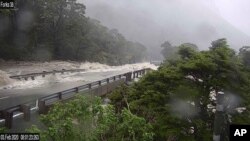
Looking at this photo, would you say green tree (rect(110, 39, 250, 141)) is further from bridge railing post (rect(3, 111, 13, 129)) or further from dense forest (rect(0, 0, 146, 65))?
dense forest (rect(0, 0, 146, 65))

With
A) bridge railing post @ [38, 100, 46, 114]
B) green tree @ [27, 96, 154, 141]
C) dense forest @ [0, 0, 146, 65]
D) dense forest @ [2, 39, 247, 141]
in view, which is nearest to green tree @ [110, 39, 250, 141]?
dense forest @ [2, 39, 247, 141]

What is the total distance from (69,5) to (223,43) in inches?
2329

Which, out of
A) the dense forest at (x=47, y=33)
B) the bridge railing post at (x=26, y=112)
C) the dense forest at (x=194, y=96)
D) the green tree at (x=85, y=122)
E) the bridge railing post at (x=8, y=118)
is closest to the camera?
the green tree at (x=85, y=122)

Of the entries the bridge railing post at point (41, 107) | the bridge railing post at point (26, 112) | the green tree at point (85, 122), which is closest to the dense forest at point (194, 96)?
the green tree at point (85, 122)

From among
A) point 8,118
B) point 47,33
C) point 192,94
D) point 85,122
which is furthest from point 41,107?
point 47,33

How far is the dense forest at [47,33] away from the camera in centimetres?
6059

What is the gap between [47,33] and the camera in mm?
71250

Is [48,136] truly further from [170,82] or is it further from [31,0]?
[31,0]

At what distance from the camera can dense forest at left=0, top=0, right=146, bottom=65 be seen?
60.6 meters

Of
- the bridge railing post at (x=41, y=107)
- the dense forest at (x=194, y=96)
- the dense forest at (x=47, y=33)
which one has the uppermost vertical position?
the dense forest at (x=47, y=33)

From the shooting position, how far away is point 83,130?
8570 mm

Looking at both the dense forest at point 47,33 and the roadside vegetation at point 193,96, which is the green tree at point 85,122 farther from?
the dense forest at point 47,33

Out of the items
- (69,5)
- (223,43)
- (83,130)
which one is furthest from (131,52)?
(83,130)

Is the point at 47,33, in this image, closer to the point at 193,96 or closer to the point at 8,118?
the point at 8,118
